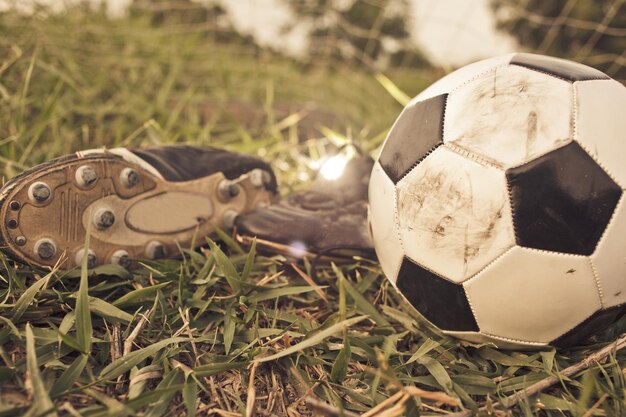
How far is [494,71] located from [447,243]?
0.46m

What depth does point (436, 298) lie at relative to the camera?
4.21 ft

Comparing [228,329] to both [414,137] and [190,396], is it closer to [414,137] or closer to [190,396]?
[190,396]

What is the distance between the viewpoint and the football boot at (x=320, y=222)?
5.45ft

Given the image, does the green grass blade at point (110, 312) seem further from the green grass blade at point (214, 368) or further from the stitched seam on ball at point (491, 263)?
the stitched seam on ball at point (491, 263)

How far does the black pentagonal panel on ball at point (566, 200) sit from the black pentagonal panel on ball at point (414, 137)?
0.24 metres

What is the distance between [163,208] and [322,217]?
54cm

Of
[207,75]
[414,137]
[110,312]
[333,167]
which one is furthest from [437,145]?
[207,75]

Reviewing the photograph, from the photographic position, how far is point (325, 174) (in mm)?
2014

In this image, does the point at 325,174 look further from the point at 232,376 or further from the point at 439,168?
the point at 232,376

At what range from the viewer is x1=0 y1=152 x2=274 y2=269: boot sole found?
1.37 m

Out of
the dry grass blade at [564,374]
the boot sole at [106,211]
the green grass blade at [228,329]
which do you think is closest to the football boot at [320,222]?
the boot sole at [106,211]

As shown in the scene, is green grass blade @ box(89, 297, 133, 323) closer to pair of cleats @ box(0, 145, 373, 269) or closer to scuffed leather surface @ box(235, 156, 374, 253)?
pair of cleats @ box(0, 145, 373, 269)

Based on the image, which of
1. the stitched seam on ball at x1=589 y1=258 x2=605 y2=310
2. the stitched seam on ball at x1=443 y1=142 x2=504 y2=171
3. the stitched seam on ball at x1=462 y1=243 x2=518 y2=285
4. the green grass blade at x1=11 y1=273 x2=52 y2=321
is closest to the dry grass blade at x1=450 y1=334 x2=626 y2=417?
the stitched seam on ball at x1=589 y1=258 x2=605 y2=310

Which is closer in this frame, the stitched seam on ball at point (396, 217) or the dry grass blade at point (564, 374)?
the dry grass blade at point (564, 374)
